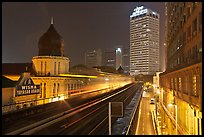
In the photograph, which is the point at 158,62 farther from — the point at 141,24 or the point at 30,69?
the point at 30,69

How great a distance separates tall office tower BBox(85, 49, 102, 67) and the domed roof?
7453cm

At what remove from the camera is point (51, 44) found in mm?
39438

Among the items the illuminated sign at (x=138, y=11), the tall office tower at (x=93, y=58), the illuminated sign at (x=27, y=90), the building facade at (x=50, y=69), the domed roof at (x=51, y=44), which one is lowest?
the illuminated sign at (x=27, y=90)

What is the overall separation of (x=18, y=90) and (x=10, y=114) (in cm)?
630

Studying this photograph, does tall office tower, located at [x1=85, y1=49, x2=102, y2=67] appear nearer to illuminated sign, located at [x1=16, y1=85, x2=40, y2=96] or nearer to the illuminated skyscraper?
the illuminated skyscraper

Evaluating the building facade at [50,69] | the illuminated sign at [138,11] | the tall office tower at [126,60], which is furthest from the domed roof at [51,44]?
the illuminated sign at [138,11]

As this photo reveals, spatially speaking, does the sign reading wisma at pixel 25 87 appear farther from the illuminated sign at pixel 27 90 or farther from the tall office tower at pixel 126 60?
the tall office tower at pixel 126 60

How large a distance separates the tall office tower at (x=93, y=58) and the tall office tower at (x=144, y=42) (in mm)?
17485

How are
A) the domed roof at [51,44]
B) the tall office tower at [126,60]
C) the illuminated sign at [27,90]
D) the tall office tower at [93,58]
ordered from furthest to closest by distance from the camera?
the tall office tower at [126,60], the tall office tower at [93,58], the domed roof at [51,44], the illuminated sign at [27,90]

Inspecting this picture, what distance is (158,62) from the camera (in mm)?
131125

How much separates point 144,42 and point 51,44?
9768cm

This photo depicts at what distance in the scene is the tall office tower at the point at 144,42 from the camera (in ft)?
419

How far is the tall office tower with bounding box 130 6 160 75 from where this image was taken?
128 m

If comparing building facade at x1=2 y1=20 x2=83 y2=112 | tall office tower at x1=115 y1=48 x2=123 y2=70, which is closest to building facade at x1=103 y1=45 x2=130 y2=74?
tall office tower at x1=115 y1=48 x2=123 y2=70
